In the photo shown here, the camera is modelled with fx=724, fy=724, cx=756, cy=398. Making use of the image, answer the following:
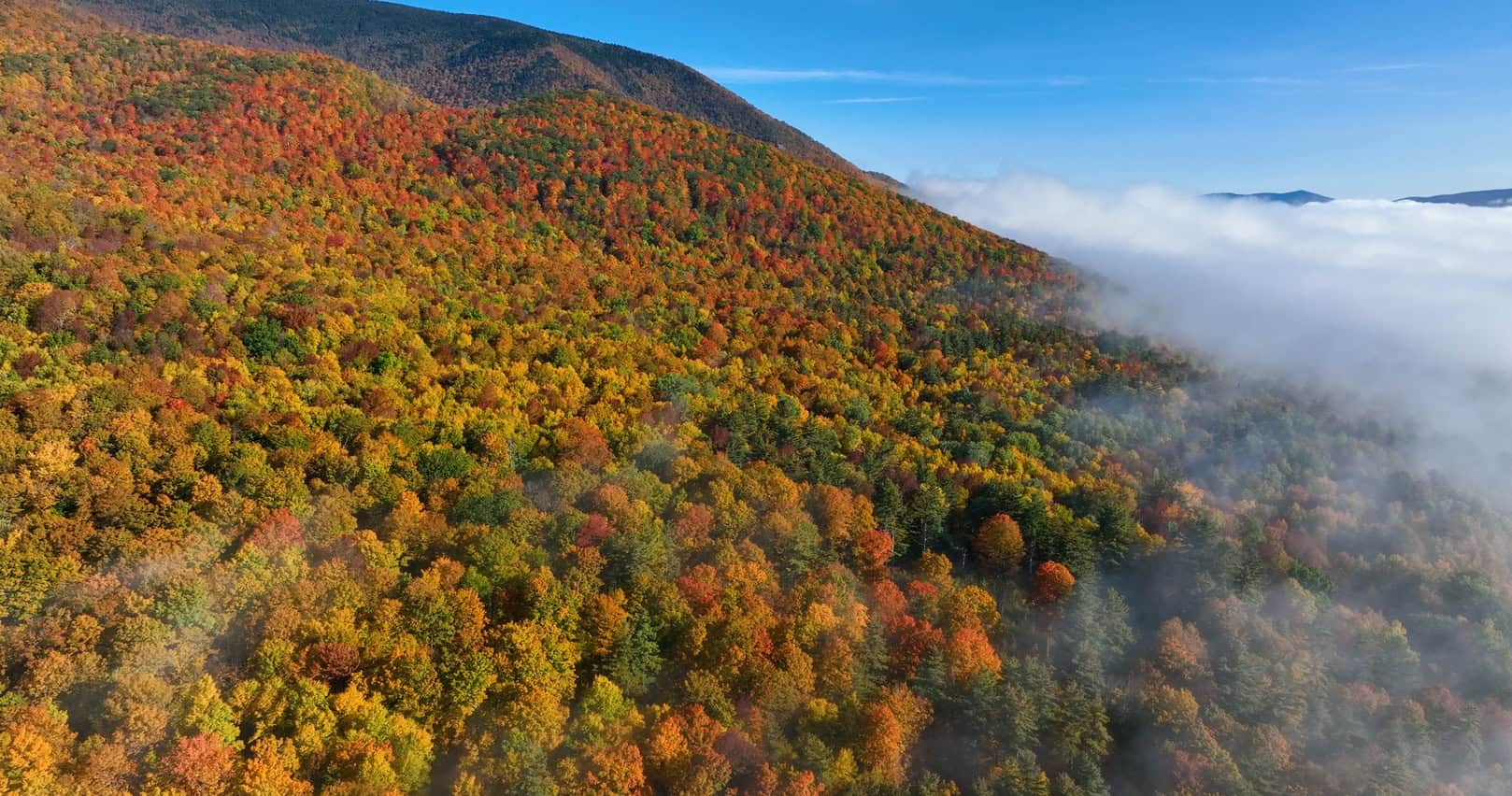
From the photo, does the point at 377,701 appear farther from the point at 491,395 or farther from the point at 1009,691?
the point at 1009,691

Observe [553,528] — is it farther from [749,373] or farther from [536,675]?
[749,373]

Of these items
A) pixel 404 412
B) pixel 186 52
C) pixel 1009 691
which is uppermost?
pixel 186 52

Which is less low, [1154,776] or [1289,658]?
[1289,658]

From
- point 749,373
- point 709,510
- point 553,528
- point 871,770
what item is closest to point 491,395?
point 553,528

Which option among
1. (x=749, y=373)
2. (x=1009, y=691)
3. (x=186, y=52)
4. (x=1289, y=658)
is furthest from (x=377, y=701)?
(x=186, y=52)

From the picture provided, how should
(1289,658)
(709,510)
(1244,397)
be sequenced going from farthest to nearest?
(1244,397), (709,510), (1289,658)

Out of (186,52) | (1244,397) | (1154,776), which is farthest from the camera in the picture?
(186,52)

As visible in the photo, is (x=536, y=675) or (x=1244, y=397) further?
(x=1244, y=397)
